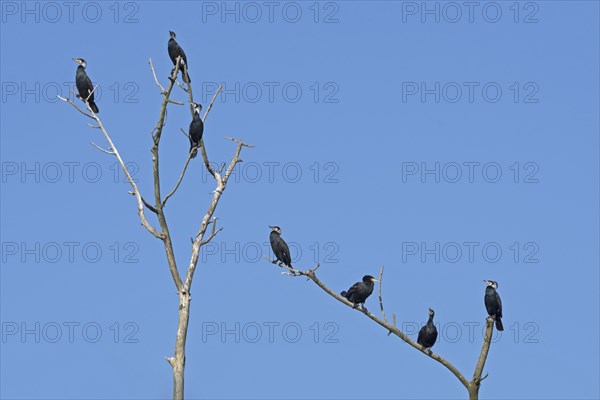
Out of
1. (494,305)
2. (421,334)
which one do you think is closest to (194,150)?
(421,334)

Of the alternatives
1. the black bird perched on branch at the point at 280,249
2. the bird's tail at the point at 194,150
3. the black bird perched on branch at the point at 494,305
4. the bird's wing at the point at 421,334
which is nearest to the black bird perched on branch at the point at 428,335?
the bird's wing at the point at 421,334

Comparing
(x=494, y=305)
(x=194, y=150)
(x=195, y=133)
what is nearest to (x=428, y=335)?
(x=494, y=305)

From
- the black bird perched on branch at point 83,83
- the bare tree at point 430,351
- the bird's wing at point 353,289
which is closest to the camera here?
the bare tree at point 430,351

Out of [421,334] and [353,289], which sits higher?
[353,289]

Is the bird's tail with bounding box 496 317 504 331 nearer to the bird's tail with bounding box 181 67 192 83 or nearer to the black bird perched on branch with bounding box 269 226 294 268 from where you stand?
the black bird perched on branch with bounding box 269 226 294 268

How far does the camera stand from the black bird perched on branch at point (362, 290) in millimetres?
15109

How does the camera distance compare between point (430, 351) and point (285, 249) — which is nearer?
point (430, 351)

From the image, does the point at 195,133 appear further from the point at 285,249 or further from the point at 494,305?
the point at 494,305

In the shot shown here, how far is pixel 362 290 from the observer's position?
50.4ft

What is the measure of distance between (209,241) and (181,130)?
1992 mm

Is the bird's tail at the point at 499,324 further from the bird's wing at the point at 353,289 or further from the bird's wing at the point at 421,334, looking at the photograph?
the bird's wing at the point at 353,289

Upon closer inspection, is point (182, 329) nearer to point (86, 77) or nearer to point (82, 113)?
Answer: point (82, 113)

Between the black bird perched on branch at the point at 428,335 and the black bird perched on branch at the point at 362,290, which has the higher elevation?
the black bird perched on branch at the point at 362,290

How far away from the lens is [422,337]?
1427 centimetres
